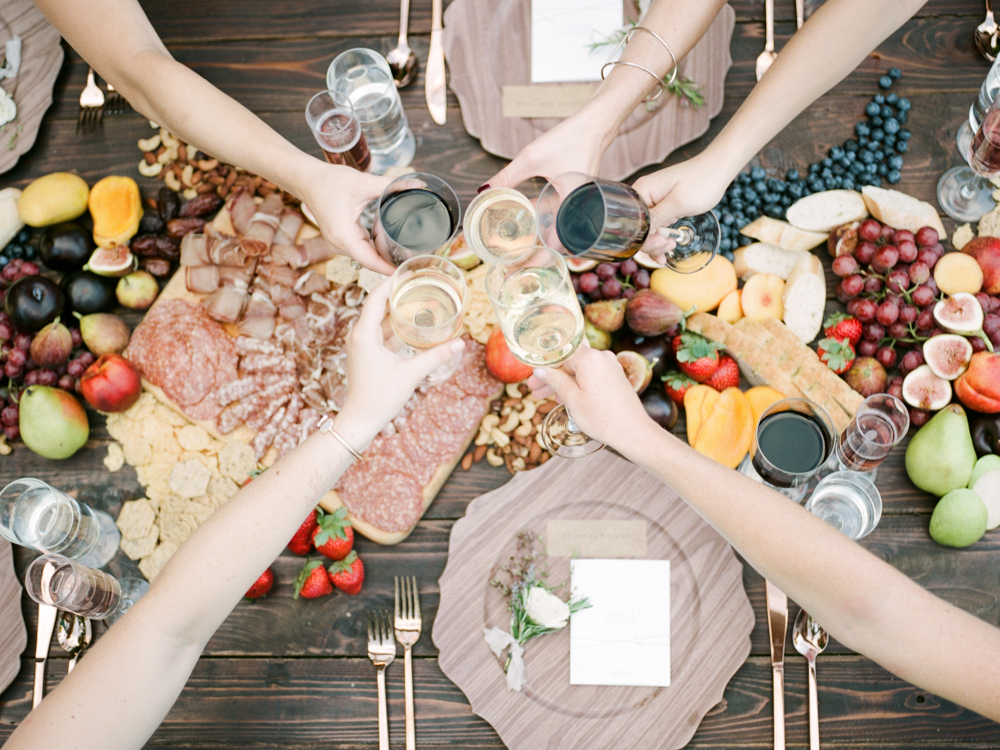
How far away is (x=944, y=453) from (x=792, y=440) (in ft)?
1.20

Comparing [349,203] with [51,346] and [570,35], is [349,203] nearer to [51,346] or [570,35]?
[570,35]

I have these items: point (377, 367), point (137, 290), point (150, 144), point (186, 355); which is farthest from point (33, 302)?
point (377, 367)

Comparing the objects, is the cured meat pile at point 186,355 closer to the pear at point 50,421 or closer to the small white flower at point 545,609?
the pear at point 50,421

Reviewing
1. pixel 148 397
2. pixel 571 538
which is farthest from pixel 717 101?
pixel 148 397

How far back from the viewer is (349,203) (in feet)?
4.08

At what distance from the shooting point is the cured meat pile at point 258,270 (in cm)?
162

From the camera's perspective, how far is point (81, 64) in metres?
1.81

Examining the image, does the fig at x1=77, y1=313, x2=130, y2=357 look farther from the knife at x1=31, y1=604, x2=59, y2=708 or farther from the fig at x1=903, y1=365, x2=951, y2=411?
the fig at x1=903, y1=365, x2=951, y2=411

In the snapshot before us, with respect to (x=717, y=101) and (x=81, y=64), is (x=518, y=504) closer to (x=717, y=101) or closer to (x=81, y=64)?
(x=717, y=101)

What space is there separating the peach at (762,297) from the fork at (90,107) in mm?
1792

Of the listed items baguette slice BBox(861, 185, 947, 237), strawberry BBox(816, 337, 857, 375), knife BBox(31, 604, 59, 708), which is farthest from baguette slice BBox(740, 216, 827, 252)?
knife BBox(31, 604, 59, 708)

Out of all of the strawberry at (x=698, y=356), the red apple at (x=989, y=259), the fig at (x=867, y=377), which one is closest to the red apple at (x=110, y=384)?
the strawberry at (x=698, y=356)

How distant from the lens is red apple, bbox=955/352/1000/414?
56.6 inches

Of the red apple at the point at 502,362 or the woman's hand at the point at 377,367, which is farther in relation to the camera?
the red apple at the point at 502,362
